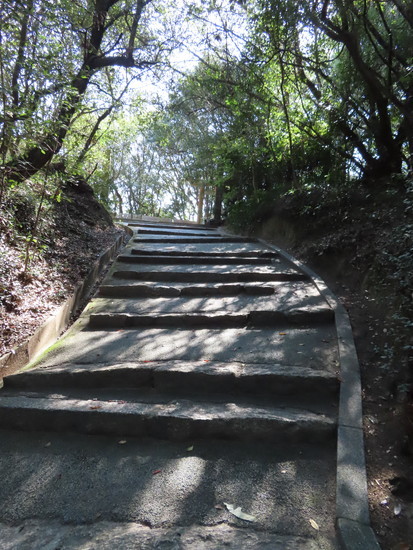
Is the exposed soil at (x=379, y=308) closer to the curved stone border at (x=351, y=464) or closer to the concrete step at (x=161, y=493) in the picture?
the curved stone border at (x=351, y=464)

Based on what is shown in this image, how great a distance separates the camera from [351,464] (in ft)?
6.97

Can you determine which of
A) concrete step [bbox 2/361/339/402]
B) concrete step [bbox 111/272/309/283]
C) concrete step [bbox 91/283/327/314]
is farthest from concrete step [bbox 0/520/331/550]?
concrete step [bbox 111/272/309/283]

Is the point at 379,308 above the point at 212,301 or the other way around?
above

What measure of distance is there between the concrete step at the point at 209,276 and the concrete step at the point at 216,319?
5.03 ft

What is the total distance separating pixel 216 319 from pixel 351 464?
2.46 meters

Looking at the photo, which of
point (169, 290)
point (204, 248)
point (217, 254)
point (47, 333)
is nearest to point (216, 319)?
point (169, 290)

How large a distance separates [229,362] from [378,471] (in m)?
1.55

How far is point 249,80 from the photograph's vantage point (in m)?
7.88

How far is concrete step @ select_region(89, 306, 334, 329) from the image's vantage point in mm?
4227

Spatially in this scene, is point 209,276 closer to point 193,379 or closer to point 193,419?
point 193,379

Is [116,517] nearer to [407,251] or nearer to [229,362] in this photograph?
[229,362]

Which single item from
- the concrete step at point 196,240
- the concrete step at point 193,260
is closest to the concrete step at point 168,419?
the concrete step at point 193,260

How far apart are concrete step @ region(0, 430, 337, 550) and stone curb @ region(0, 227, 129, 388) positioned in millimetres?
845

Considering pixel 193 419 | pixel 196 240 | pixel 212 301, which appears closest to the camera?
pixel 193 419
